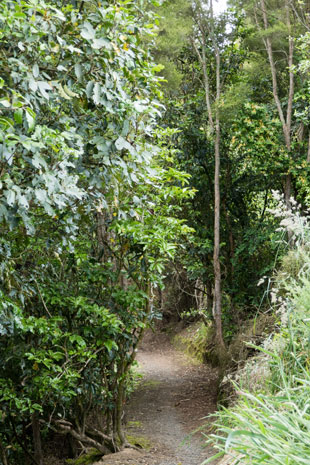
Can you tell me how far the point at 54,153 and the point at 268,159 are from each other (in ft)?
20.7

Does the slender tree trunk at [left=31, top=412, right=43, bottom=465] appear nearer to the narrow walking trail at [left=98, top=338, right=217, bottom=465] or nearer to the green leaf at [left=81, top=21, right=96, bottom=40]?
the narrow walking trail at [left=98, top=338, right=217, bottom=465]

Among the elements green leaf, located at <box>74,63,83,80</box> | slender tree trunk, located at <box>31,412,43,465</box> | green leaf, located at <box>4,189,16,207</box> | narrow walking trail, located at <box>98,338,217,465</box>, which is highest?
green leaf, located at <box>74,63,83,80</box>

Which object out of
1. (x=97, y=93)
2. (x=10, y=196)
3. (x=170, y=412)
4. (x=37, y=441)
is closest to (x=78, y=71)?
(x=97, y=93)

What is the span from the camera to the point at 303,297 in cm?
317

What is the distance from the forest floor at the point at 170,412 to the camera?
6.07 metres

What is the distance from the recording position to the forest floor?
6.07 metres

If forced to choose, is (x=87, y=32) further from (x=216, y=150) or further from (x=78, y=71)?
(x=216, y=150)

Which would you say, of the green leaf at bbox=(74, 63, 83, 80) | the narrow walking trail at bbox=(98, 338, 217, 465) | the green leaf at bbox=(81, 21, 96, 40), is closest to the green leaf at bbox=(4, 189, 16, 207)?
the green leaf at bbox=(74, 63, 83, 80)

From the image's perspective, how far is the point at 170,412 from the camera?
8.67 meters

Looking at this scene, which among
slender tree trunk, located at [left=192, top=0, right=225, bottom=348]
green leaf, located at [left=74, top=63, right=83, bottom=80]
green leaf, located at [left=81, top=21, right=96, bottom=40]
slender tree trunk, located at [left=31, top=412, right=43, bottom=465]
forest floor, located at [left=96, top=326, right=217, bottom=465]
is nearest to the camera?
green leaf, located at [left=81, top=21, right=96, bottom=40]

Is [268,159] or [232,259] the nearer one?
[268,159]

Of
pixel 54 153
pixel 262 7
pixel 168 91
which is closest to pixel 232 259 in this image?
pixel 168 91

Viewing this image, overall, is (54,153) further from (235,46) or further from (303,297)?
(235,46)

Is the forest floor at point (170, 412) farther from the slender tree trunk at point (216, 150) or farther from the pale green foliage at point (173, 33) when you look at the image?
the pale green foliage at point (173, 33)
